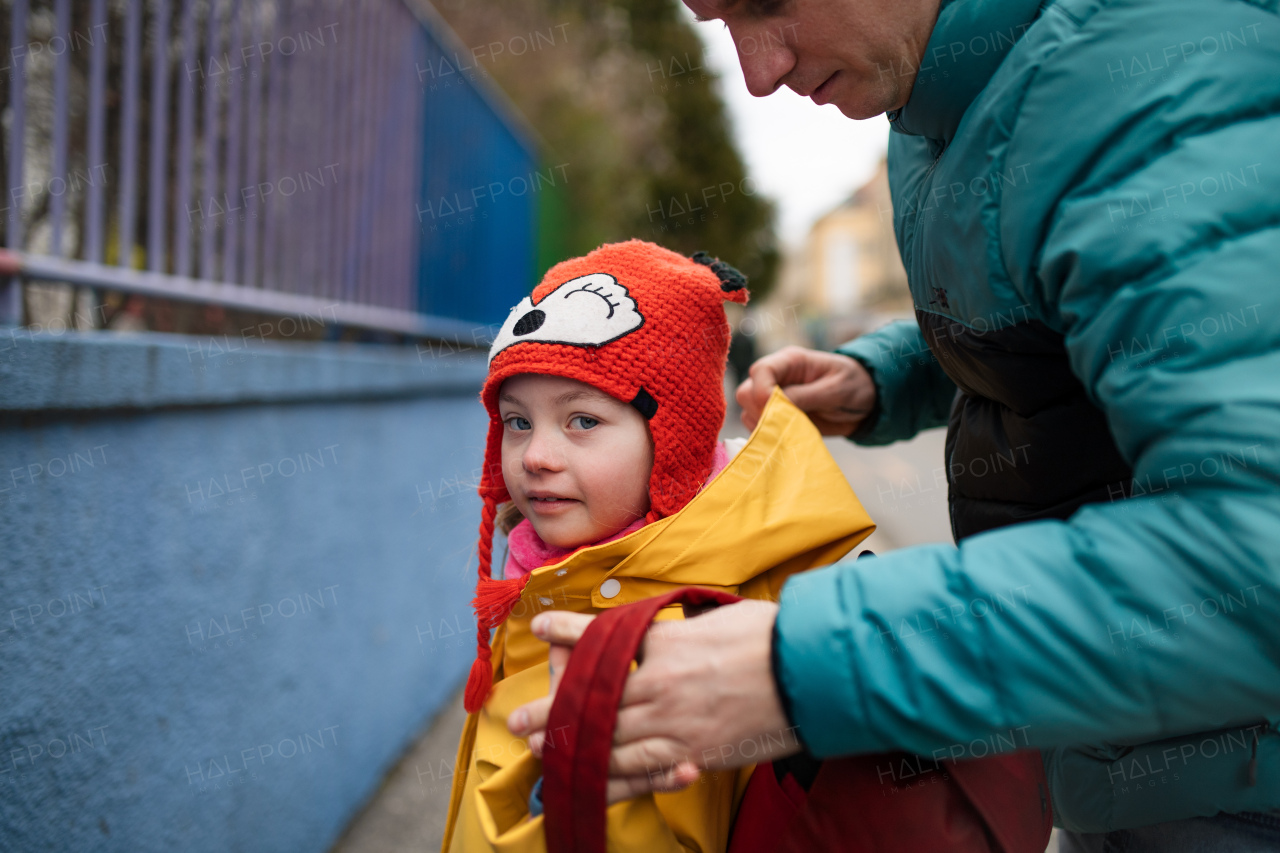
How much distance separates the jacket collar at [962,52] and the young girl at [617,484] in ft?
2.11

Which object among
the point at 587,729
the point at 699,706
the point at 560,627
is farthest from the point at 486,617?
the point at 699,706

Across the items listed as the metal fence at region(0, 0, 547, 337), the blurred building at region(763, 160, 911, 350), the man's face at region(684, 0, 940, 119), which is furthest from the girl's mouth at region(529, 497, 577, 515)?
the blurred building at region(763, 160, 911, 350)

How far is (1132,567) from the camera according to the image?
0.73 metres

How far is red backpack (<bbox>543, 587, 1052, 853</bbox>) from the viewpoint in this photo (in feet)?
2.96

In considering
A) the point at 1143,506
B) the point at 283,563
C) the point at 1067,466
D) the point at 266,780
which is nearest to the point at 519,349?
the point at 1067,466

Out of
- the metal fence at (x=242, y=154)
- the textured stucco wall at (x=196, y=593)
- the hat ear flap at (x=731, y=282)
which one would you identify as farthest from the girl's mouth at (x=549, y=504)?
the metal fence at (x=242, y=154)

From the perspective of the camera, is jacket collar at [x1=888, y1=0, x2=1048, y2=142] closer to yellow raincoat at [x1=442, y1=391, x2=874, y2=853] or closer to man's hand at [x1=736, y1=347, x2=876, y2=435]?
yellow raincoat at [x1=442, y1=391, x2=874, y2=853]

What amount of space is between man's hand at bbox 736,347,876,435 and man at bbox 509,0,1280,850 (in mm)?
767

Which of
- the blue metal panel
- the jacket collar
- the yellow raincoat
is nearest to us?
the jacket collar

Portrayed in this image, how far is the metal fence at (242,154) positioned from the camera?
6.12 feet

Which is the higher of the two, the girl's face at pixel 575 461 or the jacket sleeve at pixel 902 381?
the jacket sleeve at pixel 902 381

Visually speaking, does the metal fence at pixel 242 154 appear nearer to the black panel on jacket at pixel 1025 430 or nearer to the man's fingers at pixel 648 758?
the man's fingers at pixel 648 758

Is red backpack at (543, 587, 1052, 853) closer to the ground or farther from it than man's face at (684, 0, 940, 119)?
closer to the ground

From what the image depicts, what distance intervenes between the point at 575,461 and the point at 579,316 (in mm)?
297
